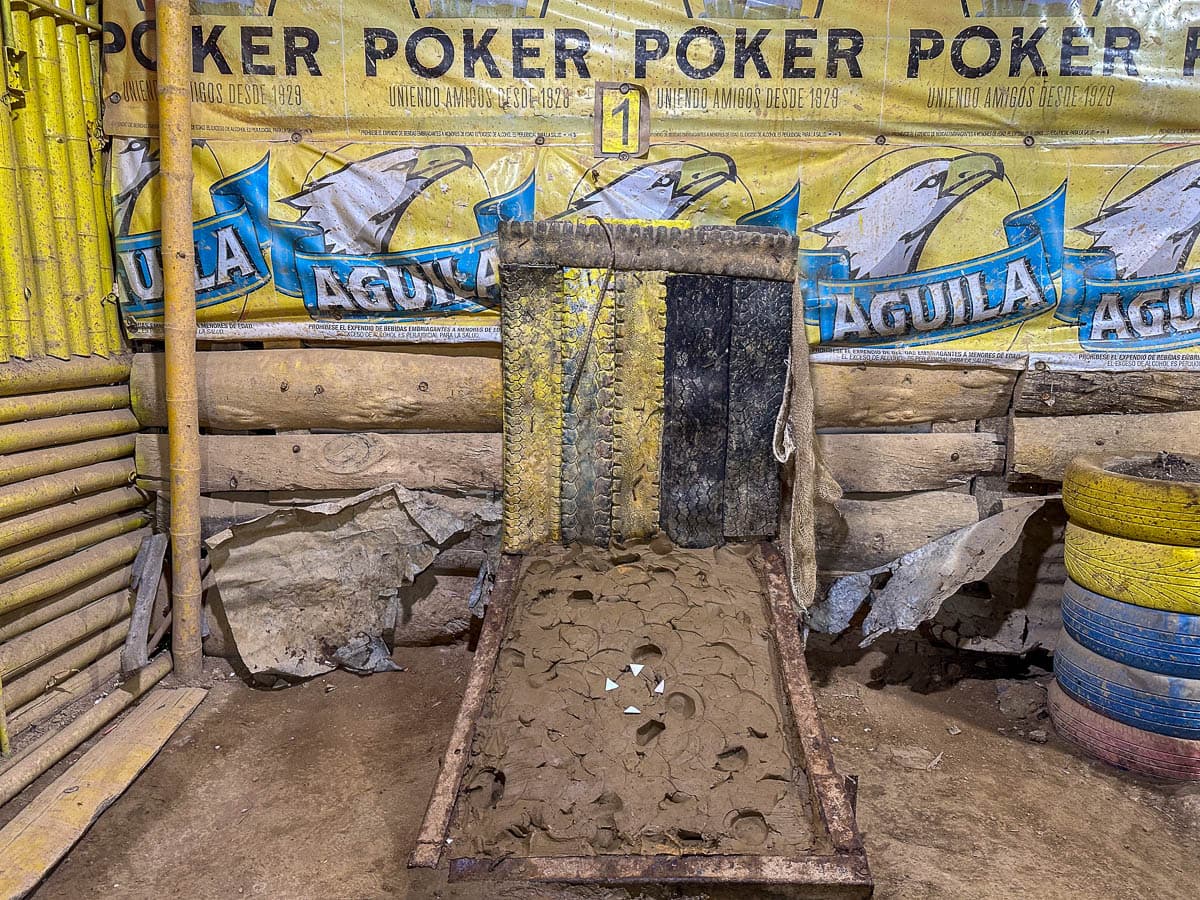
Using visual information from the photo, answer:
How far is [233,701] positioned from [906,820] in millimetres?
2776

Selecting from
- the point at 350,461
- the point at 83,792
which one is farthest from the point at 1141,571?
the point at 83,792

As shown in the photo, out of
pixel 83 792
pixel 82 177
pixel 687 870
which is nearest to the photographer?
pixel 687 870

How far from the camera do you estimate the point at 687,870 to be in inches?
74.2

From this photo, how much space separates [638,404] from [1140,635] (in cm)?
200

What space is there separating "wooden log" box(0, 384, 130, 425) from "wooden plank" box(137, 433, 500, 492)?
0.40 metres

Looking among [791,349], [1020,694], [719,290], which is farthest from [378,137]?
[1020,694]

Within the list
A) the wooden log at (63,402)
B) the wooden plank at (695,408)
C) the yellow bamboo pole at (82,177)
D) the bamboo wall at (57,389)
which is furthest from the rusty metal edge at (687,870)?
the yellow bamboo pole at (82,177)

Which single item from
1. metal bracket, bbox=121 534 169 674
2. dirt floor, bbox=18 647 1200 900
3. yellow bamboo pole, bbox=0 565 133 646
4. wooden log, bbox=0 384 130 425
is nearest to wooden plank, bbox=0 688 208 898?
dirt floor, bbox=18 647 1200 900

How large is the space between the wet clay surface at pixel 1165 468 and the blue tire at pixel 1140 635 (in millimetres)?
494

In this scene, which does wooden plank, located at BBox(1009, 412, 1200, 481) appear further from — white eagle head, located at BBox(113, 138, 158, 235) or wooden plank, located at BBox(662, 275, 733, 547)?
white eagle head, located at BBox(113, 138, 158, 235)

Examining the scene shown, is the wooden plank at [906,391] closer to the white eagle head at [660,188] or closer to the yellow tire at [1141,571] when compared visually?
the yellow tire at [1141,571]

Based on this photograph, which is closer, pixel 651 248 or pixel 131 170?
pixel 651 248

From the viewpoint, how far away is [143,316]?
3617 mm

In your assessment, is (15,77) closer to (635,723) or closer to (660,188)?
(660,188)
